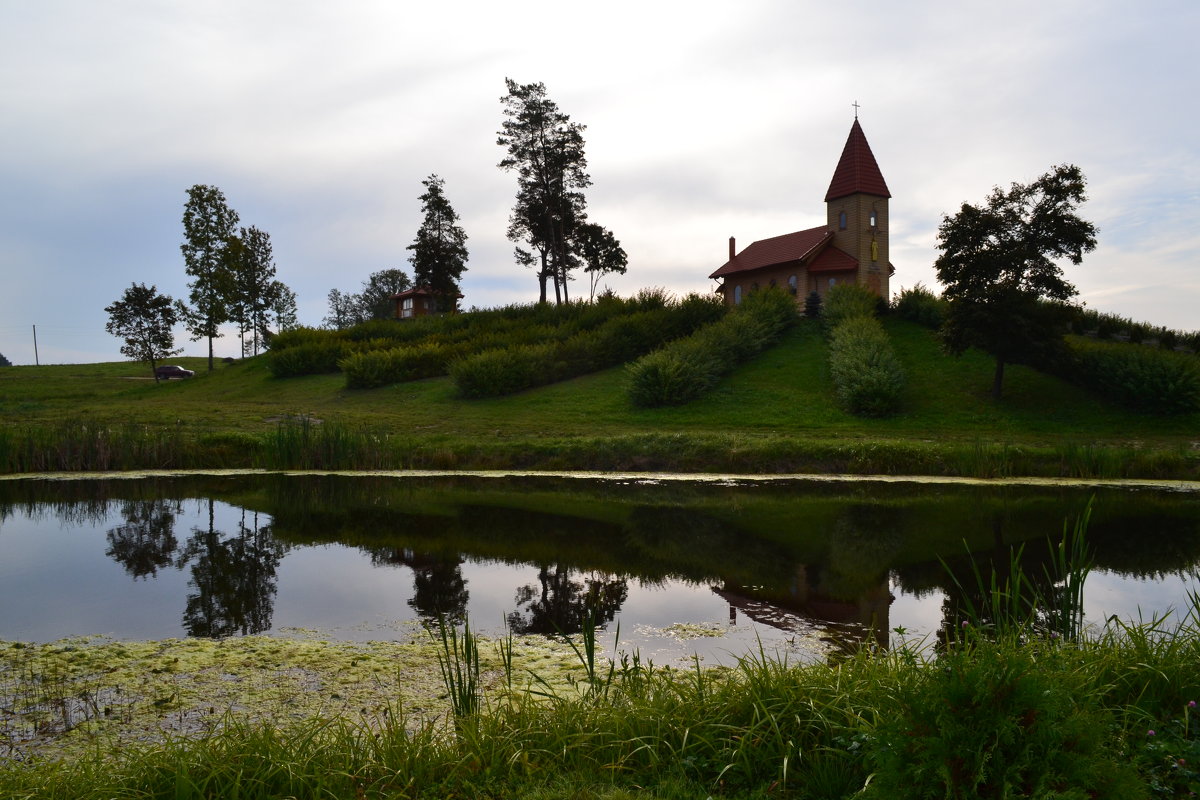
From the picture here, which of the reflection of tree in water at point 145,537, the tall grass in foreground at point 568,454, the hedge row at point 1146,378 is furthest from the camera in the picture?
the hedge row at point 1146,378

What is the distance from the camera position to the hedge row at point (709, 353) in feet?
81.7

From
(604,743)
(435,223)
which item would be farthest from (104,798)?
(435,223)

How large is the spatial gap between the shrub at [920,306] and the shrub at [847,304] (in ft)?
3.60

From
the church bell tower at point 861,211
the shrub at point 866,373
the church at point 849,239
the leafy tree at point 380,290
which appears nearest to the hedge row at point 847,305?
the shrub at point 866,373

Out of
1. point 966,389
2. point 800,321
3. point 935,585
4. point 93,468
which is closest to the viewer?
point 935,585

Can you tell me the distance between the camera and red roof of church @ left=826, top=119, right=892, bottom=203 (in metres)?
42.1

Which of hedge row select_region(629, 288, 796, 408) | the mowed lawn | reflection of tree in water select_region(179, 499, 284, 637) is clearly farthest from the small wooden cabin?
reflection of tree in water select_region(179, 499, 284, 637)

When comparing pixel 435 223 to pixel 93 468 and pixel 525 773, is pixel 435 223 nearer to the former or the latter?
pixel 93 468

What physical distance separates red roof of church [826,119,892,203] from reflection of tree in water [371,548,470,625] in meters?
37.8

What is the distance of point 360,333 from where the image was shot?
39.5 m

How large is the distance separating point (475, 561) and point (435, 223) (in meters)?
45.5

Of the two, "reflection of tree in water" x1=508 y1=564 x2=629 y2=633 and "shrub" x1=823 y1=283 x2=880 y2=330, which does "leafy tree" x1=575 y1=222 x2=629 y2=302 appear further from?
"reflection of tree in water" x1=508 y1=564 x2=629 y2=633

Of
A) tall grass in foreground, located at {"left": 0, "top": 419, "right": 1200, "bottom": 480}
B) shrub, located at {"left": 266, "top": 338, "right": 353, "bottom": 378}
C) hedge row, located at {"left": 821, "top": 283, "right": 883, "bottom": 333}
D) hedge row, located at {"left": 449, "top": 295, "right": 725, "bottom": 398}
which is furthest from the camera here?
shrub, located at {"left": 266, "top": 338, "right": 353, "bottom": 378}

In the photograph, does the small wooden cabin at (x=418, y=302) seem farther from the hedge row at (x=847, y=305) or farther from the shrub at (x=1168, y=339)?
the shrub at (x=1168, y=339)
